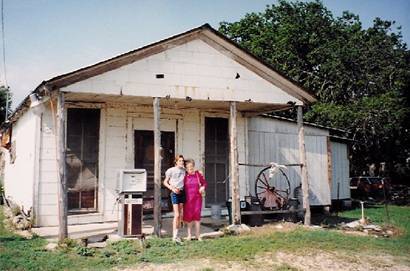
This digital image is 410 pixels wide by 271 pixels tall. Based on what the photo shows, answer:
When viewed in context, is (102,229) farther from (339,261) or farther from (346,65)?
(346,65)

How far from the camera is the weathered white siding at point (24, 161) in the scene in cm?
1048

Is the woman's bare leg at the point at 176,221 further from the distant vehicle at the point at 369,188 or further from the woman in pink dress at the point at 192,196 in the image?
the distant vehicle at the point at 369,188

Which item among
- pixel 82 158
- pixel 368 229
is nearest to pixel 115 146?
pixel 82 158

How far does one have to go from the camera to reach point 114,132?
11.3 meters

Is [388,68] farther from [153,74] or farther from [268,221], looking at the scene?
[153,74]

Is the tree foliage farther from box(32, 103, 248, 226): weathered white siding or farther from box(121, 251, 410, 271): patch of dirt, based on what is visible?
box(121, 251, 410, 271): patch of dirt

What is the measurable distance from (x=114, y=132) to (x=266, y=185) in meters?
5.07

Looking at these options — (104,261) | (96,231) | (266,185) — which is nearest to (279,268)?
(104,261)

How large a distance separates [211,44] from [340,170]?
9108mm

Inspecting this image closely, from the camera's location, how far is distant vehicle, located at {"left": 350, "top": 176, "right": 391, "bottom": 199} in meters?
23.9

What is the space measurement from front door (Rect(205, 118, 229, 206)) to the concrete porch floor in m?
1.65

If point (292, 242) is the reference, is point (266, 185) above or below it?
above

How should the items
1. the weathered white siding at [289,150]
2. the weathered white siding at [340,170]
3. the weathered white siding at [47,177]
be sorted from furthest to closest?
the weathered white siding at [340,170]
the weathered white siding at [289,150]
the weathered white siding at [47,177]

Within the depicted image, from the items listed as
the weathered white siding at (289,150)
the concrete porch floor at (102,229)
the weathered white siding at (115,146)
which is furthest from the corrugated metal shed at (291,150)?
the concrete porch floor at (102,229)
